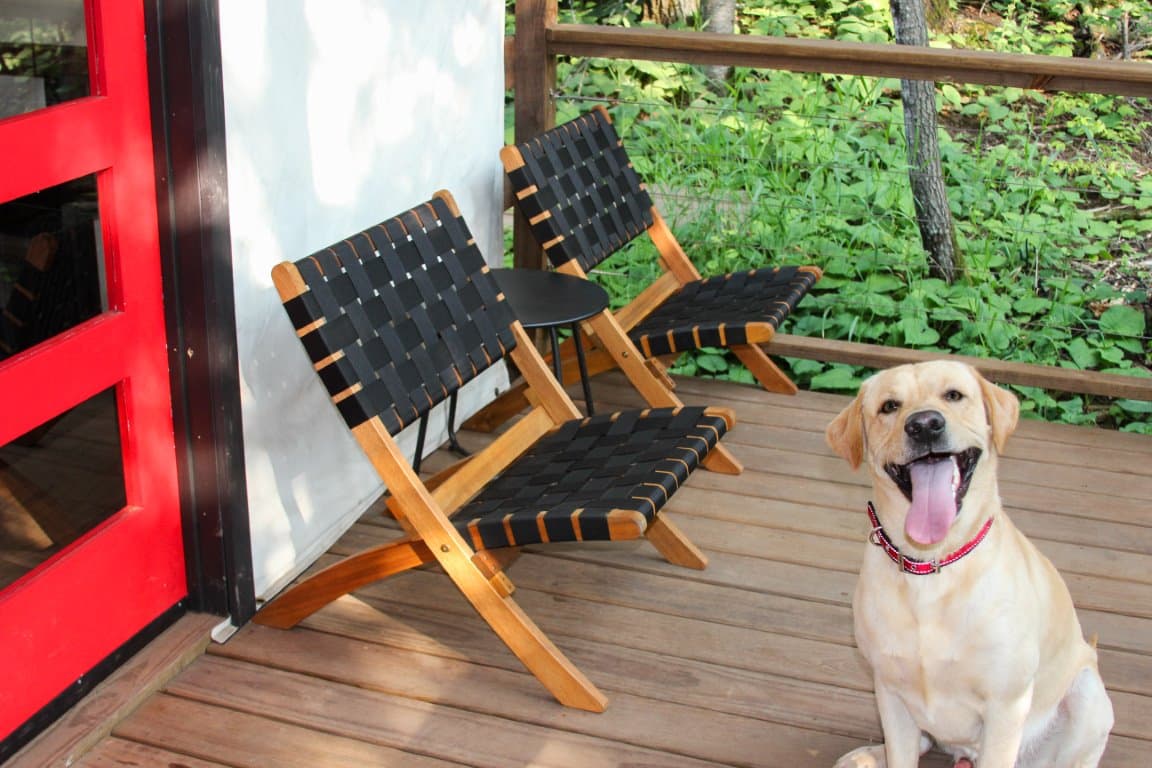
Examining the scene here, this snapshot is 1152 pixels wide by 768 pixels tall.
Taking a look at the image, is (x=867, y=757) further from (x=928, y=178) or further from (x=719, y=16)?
(x=719, y=16)

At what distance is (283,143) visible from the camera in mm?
3064

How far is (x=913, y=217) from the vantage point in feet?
17.9

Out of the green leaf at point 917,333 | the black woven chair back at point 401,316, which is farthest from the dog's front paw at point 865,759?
the green leaf at point 917,333

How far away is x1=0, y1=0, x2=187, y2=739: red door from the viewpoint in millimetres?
2441

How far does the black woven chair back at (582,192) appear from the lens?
4.05 m

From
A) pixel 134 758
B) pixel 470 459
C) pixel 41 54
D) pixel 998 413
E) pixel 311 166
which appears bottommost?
pixel 134 758

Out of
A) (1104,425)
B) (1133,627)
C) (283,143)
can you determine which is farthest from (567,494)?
(1104,425)

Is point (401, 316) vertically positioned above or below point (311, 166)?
below

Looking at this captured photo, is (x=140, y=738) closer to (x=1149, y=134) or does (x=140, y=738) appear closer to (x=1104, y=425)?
(x=1104, y=425)

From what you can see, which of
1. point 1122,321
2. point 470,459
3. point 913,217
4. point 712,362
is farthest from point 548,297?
point 1122,321

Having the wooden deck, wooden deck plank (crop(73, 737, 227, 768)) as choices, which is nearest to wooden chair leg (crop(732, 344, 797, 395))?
the wooden deck

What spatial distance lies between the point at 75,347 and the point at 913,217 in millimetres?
3784

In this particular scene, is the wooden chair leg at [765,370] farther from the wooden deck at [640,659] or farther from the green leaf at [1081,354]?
the green leaf at [1081,354]

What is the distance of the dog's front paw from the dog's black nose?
0.73 meters
